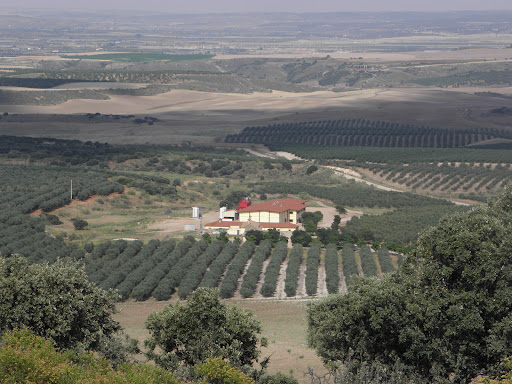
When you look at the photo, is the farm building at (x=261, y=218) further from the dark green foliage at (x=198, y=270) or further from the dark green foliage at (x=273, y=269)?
the dark green foliage at (x=273, y=269)

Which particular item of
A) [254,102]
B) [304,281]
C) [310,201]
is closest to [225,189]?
[310,201]

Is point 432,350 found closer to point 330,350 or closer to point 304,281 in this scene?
point 330,350

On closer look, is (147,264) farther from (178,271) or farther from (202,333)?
(202,333)

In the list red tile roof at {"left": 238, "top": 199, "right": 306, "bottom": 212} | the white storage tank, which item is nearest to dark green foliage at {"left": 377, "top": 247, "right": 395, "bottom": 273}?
red tile roof at {"left": 238, "top": 199, "right": 306, "bottom": 212}

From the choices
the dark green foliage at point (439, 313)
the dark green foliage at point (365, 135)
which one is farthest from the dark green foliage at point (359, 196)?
the dark green foliage at point (439, 313)

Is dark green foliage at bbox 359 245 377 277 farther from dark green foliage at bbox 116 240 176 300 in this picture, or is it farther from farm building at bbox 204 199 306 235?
dark green foliage at bbox 116 240 176 300

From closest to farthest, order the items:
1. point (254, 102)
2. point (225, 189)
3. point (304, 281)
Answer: point (304, 281), point (225, 189), point (254, 102)
